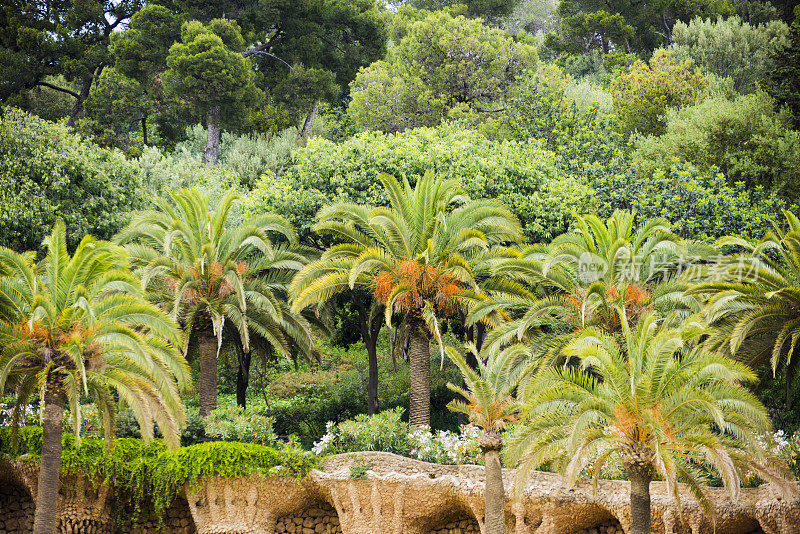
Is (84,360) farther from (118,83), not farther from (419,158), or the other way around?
(118,83)

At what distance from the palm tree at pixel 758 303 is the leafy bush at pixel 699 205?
6.65m

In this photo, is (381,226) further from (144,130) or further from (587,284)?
(144,130)

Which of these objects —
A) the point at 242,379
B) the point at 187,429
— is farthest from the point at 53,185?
the point at 187,429

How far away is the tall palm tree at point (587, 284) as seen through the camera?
Result: 19375 mm

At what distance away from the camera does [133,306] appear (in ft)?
55.3

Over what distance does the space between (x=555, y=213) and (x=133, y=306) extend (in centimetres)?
1370

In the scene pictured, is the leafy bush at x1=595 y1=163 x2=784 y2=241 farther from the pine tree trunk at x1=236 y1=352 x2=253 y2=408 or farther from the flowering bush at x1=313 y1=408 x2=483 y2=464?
the pine tree trunk at x1=236 y1=352 x2=253 y2=408

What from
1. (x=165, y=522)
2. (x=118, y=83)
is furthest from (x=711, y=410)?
(x=118, y=83)

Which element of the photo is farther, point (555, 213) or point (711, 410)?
point (555, 213)

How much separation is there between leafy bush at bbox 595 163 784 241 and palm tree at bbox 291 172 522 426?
730cm

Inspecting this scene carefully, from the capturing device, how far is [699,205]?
2575 cm

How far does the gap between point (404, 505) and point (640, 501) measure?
18.3 feet

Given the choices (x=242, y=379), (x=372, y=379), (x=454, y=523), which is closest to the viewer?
(x=454, y=523)

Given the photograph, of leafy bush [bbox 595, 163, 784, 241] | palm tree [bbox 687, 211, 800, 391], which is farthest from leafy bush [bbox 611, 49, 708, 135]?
palm tree [bbox 687, 211, 800, 391]
